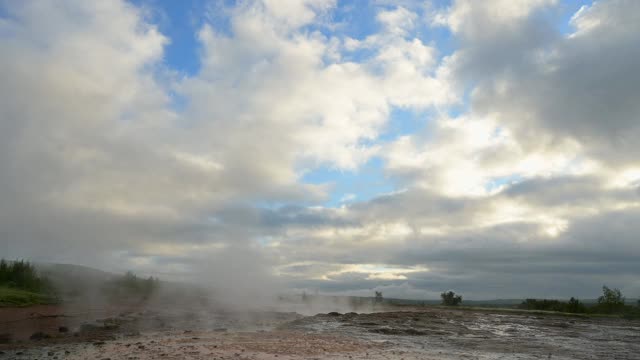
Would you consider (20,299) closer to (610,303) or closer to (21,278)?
(21,278)

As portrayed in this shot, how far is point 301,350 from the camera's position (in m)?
17.8

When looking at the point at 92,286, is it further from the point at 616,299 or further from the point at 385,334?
the point at 616,299

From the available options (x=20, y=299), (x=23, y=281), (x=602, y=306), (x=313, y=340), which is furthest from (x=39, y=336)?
(x=602, y=306)

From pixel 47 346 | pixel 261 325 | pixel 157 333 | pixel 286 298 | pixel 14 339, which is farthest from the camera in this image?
pixel 286 298

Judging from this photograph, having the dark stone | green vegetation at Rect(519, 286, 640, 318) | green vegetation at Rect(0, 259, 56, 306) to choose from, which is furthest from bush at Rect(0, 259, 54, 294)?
green vegetation at Rect(519, 286, 640, 318)

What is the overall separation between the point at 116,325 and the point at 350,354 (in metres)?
13.7

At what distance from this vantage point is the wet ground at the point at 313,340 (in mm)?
16766

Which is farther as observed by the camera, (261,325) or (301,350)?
(261,325)

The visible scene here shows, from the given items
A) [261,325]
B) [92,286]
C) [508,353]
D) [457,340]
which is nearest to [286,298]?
[92,286]

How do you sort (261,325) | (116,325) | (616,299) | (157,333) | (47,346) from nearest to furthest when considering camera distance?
(47,346) < (157,333) < (116,325) < (261,325) < (616,299)

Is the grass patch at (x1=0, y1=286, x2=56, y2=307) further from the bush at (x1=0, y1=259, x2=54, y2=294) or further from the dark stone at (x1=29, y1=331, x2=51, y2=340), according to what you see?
the dark stone at (x1=29, y1=331, x2=51, y2=340)

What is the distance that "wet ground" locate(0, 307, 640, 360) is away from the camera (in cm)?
1677

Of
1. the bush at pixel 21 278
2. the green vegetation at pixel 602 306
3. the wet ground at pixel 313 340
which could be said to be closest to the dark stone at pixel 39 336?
the wet ground at pixel 313 340

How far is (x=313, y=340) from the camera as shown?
835 inches
